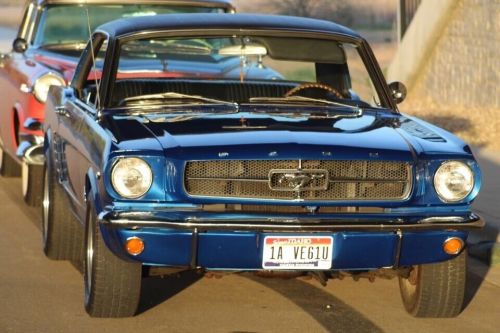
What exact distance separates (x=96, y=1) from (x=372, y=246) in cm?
674

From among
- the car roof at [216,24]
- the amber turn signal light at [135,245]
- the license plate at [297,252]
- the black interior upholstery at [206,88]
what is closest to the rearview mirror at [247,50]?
the black interior upholstery at [206,88]

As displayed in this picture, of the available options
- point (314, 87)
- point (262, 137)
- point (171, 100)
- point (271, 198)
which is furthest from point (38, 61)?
point (271, 198)

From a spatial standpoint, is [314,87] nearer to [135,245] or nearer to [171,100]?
[171,100]

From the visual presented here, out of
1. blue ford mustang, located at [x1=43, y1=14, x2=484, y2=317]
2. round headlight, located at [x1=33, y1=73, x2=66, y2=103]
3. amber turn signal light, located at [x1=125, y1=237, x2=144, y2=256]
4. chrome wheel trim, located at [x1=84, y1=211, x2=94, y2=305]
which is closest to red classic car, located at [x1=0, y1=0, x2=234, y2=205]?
round headlight, located at [x1=33, y1=73, x2=66, y2=103]

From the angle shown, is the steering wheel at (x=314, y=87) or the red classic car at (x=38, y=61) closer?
the steering wheel at (x=314, y=87)

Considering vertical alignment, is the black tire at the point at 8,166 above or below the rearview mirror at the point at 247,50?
below

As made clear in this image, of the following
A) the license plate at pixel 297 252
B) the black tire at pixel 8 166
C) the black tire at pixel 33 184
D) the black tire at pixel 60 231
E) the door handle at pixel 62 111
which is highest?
the door handle at pixel 62 111

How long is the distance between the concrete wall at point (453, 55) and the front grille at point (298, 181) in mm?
9241

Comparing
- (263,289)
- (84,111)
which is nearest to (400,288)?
(263,289)

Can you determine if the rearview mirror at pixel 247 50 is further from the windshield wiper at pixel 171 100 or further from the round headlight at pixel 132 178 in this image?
the round headlight at pixel 132 178

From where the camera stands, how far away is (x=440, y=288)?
24.3 feet

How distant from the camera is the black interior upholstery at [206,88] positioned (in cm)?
862

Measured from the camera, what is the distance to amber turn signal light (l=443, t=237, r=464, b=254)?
7090 millimetres

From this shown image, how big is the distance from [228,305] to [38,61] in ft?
15.7
